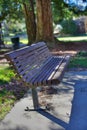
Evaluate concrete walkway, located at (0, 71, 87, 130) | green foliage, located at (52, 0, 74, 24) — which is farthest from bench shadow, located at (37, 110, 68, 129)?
green foliage, located at (52, 0, 74, 24)

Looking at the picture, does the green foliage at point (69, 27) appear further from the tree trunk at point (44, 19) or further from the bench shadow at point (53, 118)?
the bench shadow at point (53, 118)

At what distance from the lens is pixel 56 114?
19.2 feet

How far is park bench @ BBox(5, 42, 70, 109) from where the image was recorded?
570 centimetres

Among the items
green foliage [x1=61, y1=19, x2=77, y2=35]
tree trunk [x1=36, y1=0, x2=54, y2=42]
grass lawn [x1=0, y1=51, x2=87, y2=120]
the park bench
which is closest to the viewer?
the park bench

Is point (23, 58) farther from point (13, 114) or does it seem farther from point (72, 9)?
point (72, 9)

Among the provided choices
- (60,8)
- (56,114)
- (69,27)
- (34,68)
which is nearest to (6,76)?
(34,68)

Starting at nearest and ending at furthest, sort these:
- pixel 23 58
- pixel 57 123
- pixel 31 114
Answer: pixel 57 123 → pixel 31 114 → pixel 23 58

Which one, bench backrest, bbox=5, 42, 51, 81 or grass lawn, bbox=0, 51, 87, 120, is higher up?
bench backrest, bbox=5, 42, 51, 81

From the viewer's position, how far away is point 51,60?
8445mm

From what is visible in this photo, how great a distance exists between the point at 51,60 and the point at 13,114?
2733 millimetres

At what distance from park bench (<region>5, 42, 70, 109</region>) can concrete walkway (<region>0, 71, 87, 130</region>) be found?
1.26 ft

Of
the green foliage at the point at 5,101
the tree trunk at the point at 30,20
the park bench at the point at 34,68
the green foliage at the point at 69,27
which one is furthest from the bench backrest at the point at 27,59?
the green foliage at the point at 69,27

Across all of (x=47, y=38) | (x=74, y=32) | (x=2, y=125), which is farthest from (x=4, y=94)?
(x=74, y=32)

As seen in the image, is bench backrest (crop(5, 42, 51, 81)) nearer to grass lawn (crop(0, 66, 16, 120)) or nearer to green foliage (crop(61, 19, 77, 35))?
grass lawn (crop(0, 66, 16, 120))
